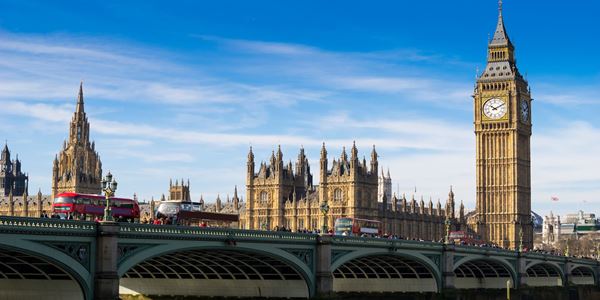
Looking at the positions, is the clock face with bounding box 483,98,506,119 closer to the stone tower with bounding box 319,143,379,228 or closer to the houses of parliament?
the houses of parliament

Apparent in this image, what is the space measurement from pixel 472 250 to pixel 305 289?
25697 millimetres

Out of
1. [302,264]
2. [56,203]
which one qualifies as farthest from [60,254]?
[56,203]

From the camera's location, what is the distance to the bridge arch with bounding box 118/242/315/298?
58.8 metres

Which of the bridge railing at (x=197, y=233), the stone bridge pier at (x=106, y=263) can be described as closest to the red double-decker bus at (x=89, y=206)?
the bridge railing at (x=197, y=233)

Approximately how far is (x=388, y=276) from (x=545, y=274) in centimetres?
3737

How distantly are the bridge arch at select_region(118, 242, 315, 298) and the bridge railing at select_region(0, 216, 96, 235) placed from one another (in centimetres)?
1075

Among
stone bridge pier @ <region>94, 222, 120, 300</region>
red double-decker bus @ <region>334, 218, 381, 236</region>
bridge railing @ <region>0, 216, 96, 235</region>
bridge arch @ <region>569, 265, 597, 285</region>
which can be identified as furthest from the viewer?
bridge arch @ <region>569, 265, 597, 285</region>

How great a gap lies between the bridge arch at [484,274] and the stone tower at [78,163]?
10168 cm

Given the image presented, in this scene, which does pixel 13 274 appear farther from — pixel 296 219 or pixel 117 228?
pixel 296 219

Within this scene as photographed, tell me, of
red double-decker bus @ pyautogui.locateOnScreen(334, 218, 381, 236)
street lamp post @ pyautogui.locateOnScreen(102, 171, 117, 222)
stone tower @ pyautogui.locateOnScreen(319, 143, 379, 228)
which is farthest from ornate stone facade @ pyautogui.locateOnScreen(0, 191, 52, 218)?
street lamp post @ pyautogui.locateOnScreen(102, 171, 117, 222)

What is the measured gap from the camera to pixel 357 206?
14338cm

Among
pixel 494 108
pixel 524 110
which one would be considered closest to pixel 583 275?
pixel 494 108

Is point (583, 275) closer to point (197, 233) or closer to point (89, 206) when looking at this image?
point (89, 206)

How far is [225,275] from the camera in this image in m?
66.4
